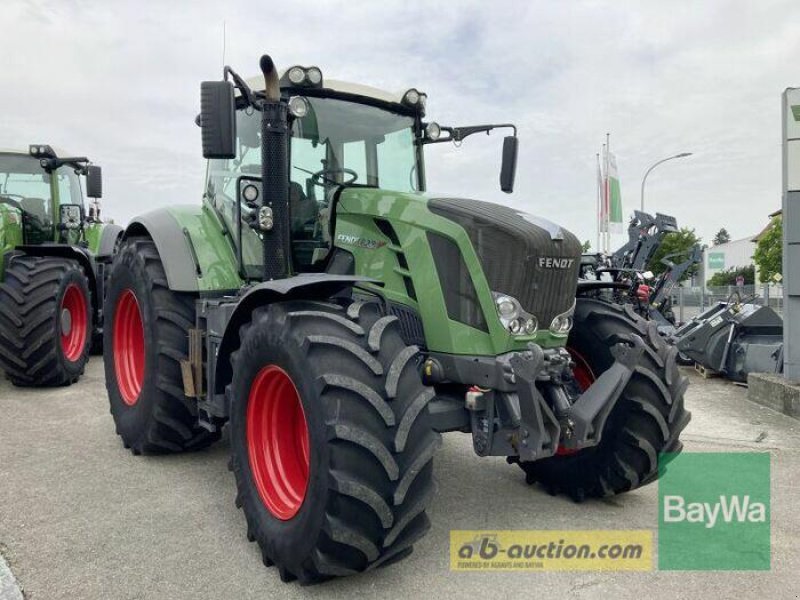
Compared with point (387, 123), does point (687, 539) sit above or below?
below

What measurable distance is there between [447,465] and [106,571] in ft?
8.10

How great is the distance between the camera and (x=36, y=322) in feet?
23.7

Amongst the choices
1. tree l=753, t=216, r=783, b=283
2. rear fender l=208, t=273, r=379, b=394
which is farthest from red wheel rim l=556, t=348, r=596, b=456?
tree l=753, t=216, r=783, b=283

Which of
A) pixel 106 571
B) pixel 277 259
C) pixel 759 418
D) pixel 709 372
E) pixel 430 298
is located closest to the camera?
pixel 106 571

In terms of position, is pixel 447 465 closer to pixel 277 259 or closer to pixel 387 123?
pixel 277 259

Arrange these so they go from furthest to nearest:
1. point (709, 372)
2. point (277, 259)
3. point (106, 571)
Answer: point (709, 372)
point (277, 259)
point (106, 571)

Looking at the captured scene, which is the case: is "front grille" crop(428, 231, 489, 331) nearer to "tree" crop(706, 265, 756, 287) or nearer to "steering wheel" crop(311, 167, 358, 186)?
"steering wheel" crop(311, 167, 358, 186)

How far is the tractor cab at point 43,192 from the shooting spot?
871 cm

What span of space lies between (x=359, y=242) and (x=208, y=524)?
1.87 meters

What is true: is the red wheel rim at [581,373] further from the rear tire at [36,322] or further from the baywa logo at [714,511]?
the rear tire at [36,322]

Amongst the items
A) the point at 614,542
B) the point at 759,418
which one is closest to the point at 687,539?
the point at 614,542

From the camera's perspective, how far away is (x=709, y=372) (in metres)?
9.73

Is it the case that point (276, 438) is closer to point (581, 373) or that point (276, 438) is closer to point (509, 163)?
point (581, 373)

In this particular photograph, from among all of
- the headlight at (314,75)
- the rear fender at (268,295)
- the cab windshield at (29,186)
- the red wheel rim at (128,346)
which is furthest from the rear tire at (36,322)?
the headlight at (314,75)
